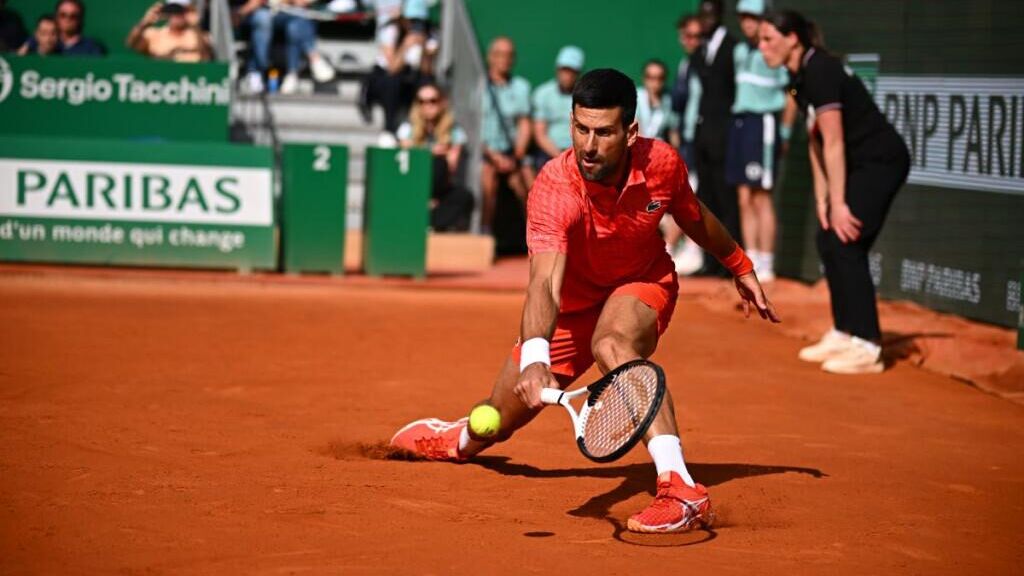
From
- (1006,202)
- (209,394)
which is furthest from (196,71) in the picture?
(1006,202)

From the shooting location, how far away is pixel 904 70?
40.2 feet

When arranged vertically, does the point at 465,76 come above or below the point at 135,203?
above

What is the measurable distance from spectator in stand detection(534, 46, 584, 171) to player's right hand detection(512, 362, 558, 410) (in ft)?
33.7

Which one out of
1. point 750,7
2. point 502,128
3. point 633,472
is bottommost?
point 633,472

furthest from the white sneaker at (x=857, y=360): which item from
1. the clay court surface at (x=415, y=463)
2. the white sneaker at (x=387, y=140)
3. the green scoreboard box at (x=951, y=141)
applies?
the white sneaker at (x=387, y=140)

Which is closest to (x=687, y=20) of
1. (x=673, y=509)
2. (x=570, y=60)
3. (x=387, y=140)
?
(x=570, y=60)

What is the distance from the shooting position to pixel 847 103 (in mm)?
9281

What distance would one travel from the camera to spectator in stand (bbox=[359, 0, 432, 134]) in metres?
15.1

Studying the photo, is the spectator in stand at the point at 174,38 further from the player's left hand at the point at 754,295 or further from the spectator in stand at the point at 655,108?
the player's left hand at the point at 754,295

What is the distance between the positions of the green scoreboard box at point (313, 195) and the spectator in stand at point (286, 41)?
276 centimetres

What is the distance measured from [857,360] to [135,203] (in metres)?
6.67

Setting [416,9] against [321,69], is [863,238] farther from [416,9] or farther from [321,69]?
[321,69]

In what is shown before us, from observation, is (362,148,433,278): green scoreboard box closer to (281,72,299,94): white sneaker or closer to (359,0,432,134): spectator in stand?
(359,0,432,134): spectator in stand

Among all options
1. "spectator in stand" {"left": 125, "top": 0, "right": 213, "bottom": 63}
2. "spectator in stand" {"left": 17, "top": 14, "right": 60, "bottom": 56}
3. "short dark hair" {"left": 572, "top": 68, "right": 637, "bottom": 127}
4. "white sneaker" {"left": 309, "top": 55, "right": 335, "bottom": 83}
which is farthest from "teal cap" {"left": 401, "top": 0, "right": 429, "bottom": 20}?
"short dark hair" {"left": 572, "top": 68, "right": 637, "bottom": 127}
